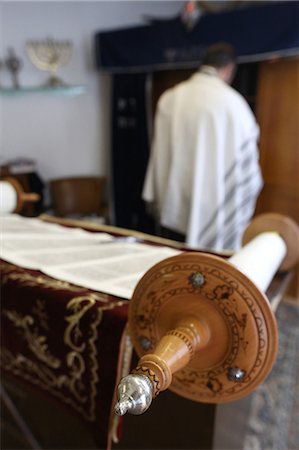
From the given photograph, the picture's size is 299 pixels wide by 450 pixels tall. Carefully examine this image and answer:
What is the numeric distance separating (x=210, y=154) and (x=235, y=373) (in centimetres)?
110

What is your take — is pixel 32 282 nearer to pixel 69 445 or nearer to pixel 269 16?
pixel 69 445

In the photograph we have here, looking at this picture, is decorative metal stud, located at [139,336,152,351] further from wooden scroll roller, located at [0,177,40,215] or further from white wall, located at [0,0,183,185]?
white wall, located at [0,0,183,185]

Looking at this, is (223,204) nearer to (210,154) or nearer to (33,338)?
(210,154)

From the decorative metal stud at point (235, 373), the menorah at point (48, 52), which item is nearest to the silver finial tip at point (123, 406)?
the decorative metal stud at point (235, 373)

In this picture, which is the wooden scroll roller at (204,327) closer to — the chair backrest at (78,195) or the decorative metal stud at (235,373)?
the decorative metal stud at (235,373)

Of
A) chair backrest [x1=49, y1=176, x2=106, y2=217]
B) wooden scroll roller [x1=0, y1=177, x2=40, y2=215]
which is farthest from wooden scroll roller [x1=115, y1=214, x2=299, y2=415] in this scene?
chair backrest [x1=49, y1=176, x2=106, y2=217]

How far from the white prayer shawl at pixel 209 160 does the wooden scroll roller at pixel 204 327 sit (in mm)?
1019

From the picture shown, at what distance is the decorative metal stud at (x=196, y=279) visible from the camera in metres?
0.38

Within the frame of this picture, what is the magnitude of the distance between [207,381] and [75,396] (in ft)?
0.88

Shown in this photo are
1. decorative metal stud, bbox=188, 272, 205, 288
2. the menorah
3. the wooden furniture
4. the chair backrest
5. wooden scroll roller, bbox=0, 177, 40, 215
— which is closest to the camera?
decorative metal stud, bbox=188, 272, 205, 288

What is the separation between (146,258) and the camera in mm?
683

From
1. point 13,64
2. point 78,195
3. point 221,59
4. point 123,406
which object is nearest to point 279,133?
point 221,59

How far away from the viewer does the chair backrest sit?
2250mm

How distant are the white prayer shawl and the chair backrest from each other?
930mm
